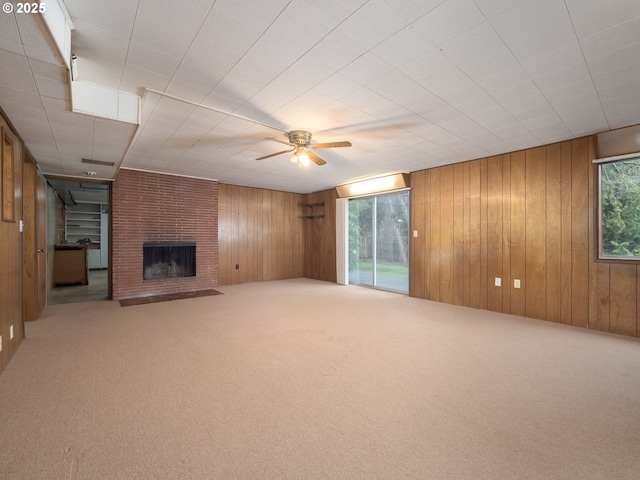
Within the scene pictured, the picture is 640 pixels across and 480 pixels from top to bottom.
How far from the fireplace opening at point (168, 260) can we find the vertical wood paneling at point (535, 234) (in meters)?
6.03

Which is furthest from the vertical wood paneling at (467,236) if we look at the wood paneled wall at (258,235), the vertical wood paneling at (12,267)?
the vertical wood paneling at (12,267)

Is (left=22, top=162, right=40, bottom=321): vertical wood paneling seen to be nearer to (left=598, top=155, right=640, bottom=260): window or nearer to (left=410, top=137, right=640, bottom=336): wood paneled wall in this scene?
(left=410, top=137, right=640, bottom=336): wood paneled wall

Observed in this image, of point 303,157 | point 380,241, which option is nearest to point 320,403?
point 303,157

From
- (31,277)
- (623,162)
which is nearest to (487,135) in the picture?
(623,162)

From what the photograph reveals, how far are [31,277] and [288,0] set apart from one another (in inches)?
192

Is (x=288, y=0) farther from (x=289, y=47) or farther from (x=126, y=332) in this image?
(x=126, y=332)

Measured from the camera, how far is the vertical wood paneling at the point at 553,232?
3898 mm

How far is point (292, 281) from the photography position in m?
7.59

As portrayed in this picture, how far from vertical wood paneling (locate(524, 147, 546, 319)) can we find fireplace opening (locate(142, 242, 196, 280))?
19.8 ft

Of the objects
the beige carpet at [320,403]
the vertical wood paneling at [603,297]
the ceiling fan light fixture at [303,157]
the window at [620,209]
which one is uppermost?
the ceiling fan light fixture at [303,157]

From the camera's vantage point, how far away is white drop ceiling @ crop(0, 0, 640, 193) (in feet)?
5.47

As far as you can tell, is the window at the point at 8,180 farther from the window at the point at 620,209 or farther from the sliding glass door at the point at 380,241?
the window at the point at 620,209

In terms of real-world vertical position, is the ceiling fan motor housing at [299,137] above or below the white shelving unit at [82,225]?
above

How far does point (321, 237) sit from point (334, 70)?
5778 millimetres
